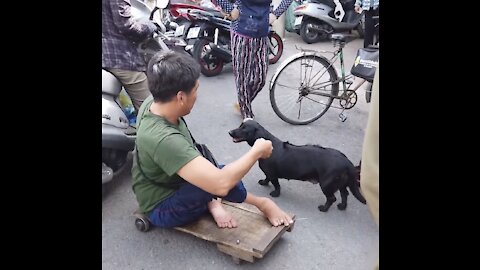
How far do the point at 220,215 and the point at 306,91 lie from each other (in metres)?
2.09

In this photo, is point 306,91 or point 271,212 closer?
point 271,212

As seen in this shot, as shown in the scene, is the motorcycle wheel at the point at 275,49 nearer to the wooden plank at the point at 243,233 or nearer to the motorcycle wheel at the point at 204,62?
the motorcycle wheel at the point at 204,62

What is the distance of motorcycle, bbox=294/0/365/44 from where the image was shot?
26.9 feet

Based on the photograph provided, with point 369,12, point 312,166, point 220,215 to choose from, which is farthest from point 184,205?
point 369,12

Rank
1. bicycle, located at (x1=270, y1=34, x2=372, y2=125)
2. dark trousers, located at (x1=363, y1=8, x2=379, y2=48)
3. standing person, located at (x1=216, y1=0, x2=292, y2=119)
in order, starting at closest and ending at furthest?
standing person, located at (x1=216, y1=0, x2=292, y2=119) < bicycle, located at (x1=270, y1=34, x2=372, y2=125) < dark trousers, located at (x1=363, y1=8, x2=379, y2=48)

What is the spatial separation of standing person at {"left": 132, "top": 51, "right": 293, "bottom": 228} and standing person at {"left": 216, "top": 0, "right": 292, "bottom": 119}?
158 cm

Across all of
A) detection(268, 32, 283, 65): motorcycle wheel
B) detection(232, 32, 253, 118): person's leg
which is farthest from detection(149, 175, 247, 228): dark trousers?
detection(268, 32, 283, 65): motorcycle wheel

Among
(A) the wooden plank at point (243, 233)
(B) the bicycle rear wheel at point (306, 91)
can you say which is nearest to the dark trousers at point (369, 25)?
(B) the bicycle rear wheel at point (306, 91)

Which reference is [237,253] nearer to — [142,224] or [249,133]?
[142,224]

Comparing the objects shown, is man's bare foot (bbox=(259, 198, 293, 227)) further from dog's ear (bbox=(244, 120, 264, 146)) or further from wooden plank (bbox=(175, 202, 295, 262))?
dog's ear (bbox=(244, 120, 264, 146))

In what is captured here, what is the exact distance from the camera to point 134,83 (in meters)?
3.34
